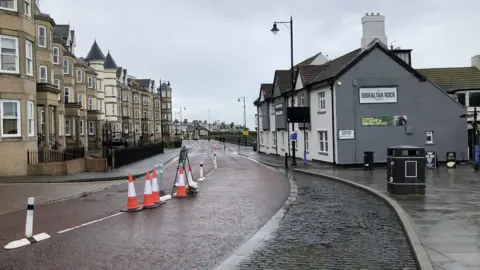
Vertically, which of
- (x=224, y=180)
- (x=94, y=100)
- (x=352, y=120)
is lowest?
(x=224, y=180)

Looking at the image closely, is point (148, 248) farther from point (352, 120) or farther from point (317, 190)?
point (352, 120)

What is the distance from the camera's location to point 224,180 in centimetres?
1988

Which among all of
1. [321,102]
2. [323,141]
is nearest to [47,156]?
[323,141]

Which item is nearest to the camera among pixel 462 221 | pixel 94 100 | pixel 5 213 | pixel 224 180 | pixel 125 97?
pixel 462 221

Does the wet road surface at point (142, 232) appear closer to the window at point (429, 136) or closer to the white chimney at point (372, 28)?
the window at point (429, 136)

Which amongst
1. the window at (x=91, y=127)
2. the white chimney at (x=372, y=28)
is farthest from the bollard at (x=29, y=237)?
the window at (x=91, y=127)

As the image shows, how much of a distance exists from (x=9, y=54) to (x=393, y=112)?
22.5m

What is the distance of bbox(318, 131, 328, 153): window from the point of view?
1209 inches

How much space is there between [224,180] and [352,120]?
39.7 feet

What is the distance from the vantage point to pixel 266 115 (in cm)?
5044

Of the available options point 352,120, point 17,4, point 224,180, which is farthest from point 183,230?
point 352,120

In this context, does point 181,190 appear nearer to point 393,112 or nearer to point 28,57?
point 28,57

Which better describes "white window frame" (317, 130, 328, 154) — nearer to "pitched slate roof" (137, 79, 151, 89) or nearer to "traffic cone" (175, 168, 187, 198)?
"traffic cone" (175, 168, 187, 198)

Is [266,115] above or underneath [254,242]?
above
